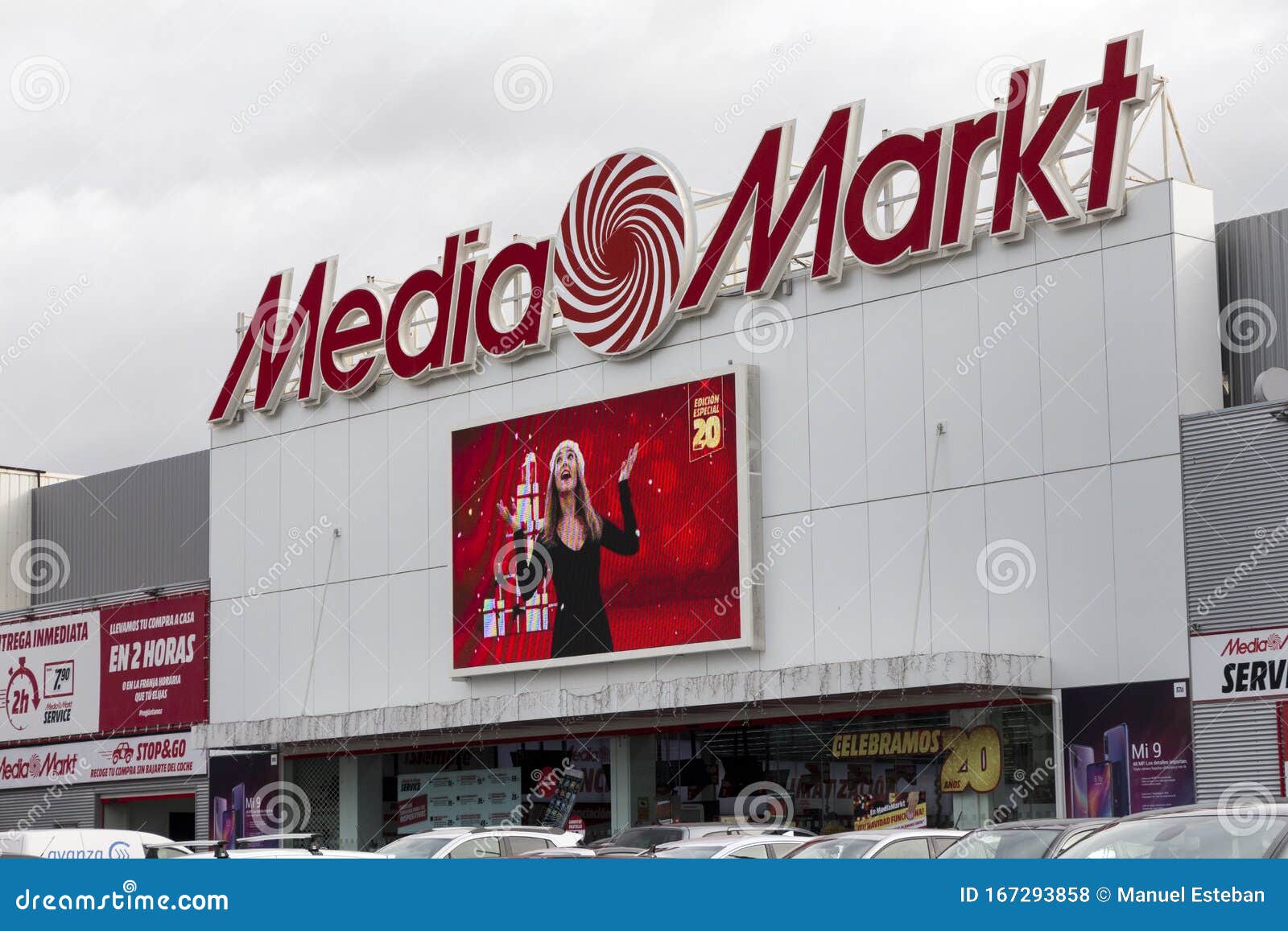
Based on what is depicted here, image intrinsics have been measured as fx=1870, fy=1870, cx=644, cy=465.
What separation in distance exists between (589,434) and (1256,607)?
11.9m

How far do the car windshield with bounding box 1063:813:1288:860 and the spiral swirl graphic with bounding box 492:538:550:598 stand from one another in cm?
1927

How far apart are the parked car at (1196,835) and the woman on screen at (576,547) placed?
17.9 m

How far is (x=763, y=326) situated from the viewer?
2980 cm

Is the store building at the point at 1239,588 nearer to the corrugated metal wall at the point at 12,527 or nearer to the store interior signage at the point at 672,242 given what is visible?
the store interior signage at the point at 672,242

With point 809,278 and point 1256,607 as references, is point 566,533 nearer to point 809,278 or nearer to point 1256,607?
point 809,278

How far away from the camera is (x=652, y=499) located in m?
30.5

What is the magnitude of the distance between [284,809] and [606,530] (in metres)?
9.60

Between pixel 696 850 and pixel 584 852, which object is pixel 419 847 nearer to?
pixel 584 852

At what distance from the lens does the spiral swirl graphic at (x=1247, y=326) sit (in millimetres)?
25688

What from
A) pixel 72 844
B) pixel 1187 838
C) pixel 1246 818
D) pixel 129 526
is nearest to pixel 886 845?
pixel 1187 838

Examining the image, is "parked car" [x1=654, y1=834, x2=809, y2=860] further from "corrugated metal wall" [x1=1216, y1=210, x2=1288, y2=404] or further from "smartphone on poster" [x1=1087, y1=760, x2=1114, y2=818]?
"corrugated metal wall" [x1=1216, y1=210, x2=1288, y2=404]

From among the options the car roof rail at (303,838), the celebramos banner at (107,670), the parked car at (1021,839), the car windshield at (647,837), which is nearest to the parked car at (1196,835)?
the parked car at (1021,839)

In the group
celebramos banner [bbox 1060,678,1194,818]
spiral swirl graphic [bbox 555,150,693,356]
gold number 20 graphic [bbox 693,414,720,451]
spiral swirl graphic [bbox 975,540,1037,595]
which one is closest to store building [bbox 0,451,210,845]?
spiral swirl graphic [bbox 555,150,693,356]
